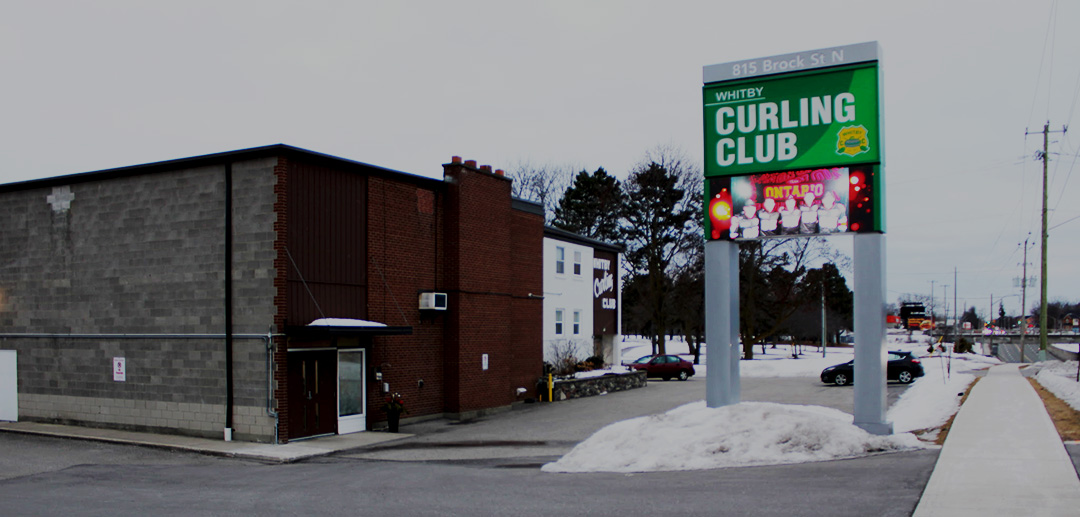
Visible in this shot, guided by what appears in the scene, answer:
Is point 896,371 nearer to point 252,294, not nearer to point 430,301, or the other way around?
point 430,301

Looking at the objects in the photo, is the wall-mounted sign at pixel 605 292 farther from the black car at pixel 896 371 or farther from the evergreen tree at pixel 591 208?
the evergreen tree at pixel 591 208

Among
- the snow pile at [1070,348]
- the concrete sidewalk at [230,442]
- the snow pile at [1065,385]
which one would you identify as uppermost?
the snow pile at [1065,385]

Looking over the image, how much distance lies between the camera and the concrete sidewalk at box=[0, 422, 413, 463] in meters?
17.3

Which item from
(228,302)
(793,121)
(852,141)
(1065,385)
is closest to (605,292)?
(1065,385)

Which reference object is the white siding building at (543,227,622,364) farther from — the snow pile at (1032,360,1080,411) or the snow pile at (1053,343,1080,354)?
the snow pile at (1053,343,1080,354)

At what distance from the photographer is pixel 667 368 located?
42.5m

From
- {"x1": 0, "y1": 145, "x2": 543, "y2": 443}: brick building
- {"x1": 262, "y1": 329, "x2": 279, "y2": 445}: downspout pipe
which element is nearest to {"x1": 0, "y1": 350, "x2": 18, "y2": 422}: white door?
{"x1": 0, "y1": 145, "x2": 543, "y2": 443}: brick building

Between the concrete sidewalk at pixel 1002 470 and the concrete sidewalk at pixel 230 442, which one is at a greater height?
the concrete sidewalk at pixel 1002 470

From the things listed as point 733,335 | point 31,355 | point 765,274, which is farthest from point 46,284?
point 765,274

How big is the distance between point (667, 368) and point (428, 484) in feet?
100

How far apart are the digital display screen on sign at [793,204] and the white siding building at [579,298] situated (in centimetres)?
1798

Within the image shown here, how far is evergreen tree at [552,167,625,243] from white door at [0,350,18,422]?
4394cm

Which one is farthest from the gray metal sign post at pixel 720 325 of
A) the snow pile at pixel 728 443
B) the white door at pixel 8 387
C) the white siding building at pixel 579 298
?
the white door at pixel 8 387

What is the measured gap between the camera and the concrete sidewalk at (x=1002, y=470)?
9273mm
